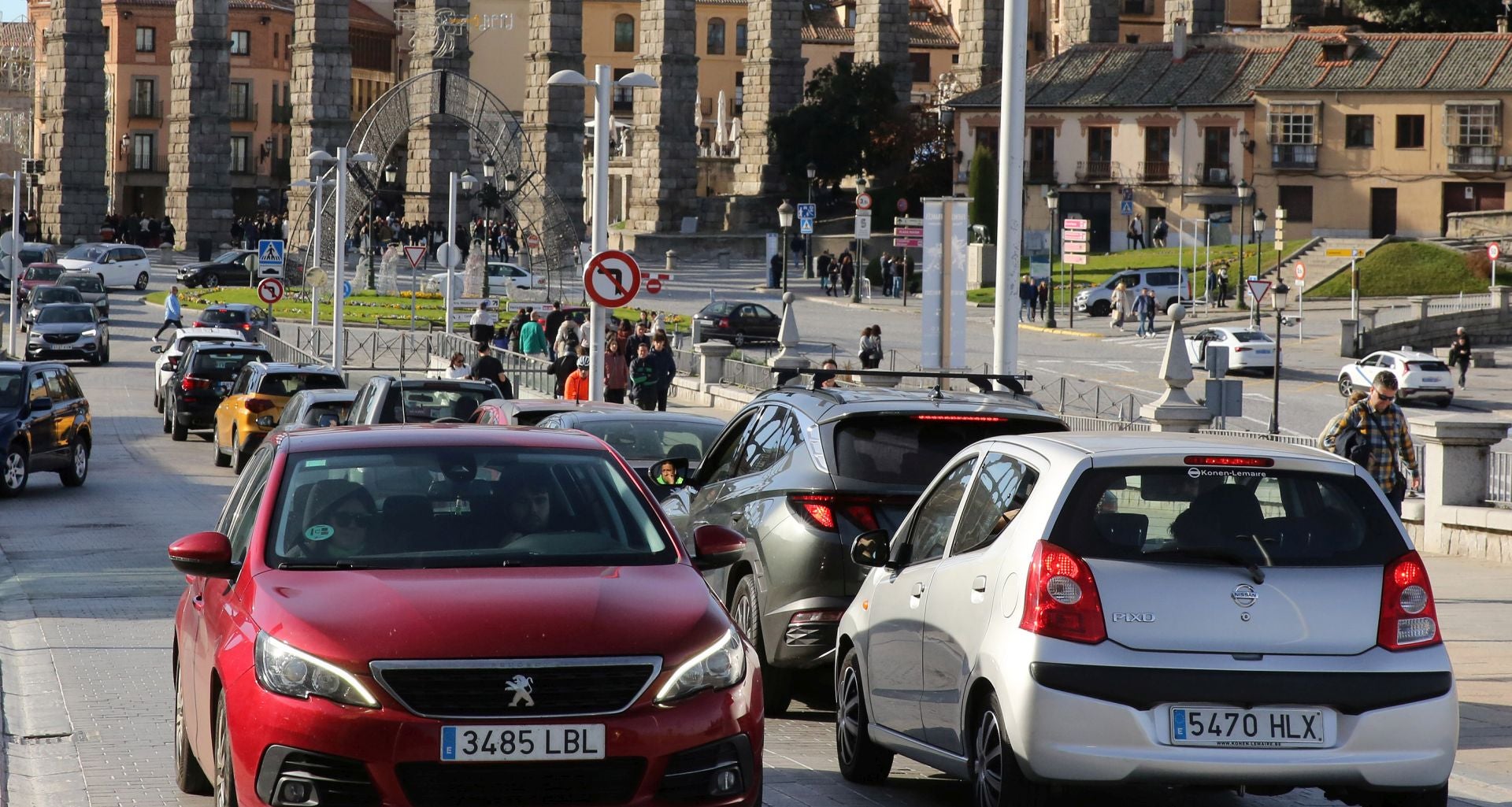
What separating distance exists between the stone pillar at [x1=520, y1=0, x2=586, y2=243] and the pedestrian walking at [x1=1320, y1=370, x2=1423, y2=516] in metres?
68.6

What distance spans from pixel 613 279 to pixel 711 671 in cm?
1574

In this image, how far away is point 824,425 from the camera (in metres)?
9.89

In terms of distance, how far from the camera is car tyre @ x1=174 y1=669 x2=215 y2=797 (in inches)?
314

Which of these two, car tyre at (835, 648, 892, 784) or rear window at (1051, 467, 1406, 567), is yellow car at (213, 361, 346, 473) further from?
rear window at (1051, 467, 1406, 567)

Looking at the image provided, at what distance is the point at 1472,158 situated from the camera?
2798 inches

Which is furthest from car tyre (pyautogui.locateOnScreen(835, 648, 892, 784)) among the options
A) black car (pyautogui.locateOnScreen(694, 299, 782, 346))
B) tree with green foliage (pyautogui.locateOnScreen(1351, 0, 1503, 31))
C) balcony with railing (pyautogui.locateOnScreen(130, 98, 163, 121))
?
balcony with railing (pyautogui.locateOnScreen(130, 98, 163, 121))

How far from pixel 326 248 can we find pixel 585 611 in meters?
59.2

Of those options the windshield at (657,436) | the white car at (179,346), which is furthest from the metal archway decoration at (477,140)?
the windshield at (657,436)

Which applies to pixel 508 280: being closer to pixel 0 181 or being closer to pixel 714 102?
pixel 0 181

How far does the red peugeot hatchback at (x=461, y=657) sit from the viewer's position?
20.2ft

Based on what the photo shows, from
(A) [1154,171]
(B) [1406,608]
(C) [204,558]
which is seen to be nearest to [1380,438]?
(B) [1406,608]

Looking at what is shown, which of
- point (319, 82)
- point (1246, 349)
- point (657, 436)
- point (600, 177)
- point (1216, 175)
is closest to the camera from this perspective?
point (657, 436)

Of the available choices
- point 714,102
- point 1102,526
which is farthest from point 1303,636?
point 714,102

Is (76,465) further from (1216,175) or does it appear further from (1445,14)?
(1445,14)
